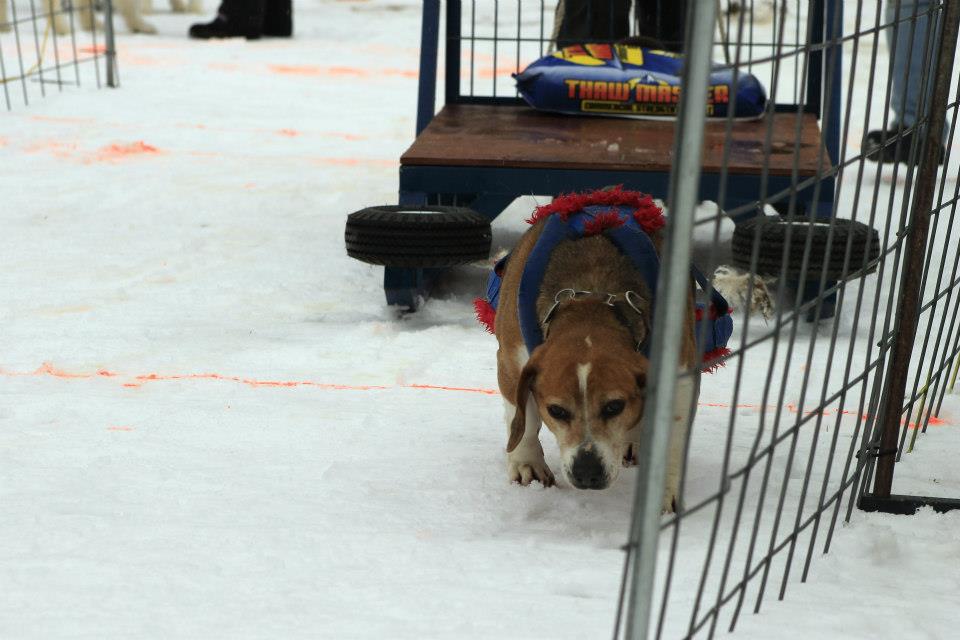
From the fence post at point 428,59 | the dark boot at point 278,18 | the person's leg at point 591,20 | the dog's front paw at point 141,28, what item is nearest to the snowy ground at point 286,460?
the fence post at point 428,59

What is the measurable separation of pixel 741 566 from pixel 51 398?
1.89m

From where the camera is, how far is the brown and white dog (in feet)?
7.29

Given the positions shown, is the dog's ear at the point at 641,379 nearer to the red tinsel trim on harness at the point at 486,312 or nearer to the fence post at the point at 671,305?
the red tinsel trim on harness at the point at 486,312

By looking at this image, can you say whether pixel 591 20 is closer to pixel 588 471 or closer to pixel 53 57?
pixel 588 471

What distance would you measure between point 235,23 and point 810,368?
9.20 m

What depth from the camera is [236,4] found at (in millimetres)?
10945

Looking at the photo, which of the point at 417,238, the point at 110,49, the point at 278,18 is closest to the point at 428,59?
the point at 417,238

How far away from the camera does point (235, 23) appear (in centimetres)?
1098

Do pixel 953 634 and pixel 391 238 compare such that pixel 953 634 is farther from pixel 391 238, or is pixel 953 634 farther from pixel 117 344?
pixel 117 344

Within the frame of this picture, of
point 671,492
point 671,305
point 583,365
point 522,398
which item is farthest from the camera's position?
point 671,492

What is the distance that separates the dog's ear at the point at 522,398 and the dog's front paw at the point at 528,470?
20 cm

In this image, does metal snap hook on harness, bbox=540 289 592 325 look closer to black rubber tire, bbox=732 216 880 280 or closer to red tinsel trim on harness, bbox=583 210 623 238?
red tinsel trim on harness, bbox=583 210 623 238

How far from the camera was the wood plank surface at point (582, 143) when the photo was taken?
3.96 meters

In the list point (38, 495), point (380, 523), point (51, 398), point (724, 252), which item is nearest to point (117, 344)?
point (51, 398)
